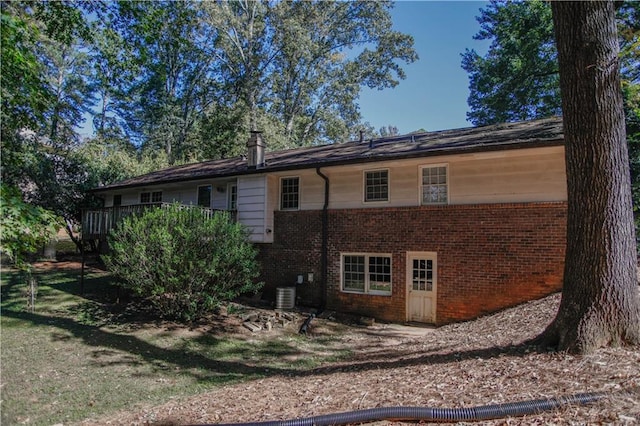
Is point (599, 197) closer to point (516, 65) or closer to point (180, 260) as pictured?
point (180, 260)

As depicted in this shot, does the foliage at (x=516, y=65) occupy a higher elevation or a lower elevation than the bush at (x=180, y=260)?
higher

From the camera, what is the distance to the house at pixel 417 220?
8.91 metres

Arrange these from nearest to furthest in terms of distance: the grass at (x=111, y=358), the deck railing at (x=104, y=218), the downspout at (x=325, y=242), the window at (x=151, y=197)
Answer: the grass at (x=111, y=358) → the downspout at (x=325, y=242) → the deck railing at (x=104, y=218) → the window at (x=151, y=197)

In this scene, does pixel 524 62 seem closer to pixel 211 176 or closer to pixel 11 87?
pixel 211 176

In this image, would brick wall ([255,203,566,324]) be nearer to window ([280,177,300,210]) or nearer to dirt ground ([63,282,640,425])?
window ([280,177,300,210])

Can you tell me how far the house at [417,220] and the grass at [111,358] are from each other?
3.01 meters

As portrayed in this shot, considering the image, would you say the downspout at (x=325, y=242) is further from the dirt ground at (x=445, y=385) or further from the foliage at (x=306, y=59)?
the foliage at (x=306, y=59)

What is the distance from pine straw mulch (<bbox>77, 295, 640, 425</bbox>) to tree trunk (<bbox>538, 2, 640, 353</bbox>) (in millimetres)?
354

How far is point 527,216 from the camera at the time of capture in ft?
29.5

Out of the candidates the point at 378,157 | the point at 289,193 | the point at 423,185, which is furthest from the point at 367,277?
the point at 289,193

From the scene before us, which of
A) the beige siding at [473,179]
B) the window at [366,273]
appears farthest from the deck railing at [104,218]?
the window at [366,273]

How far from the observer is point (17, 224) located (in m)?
4.48

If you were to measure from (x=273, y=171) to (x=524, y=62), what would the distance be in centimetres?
1844

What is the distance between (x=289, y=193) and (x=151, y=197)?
24.5 ft
